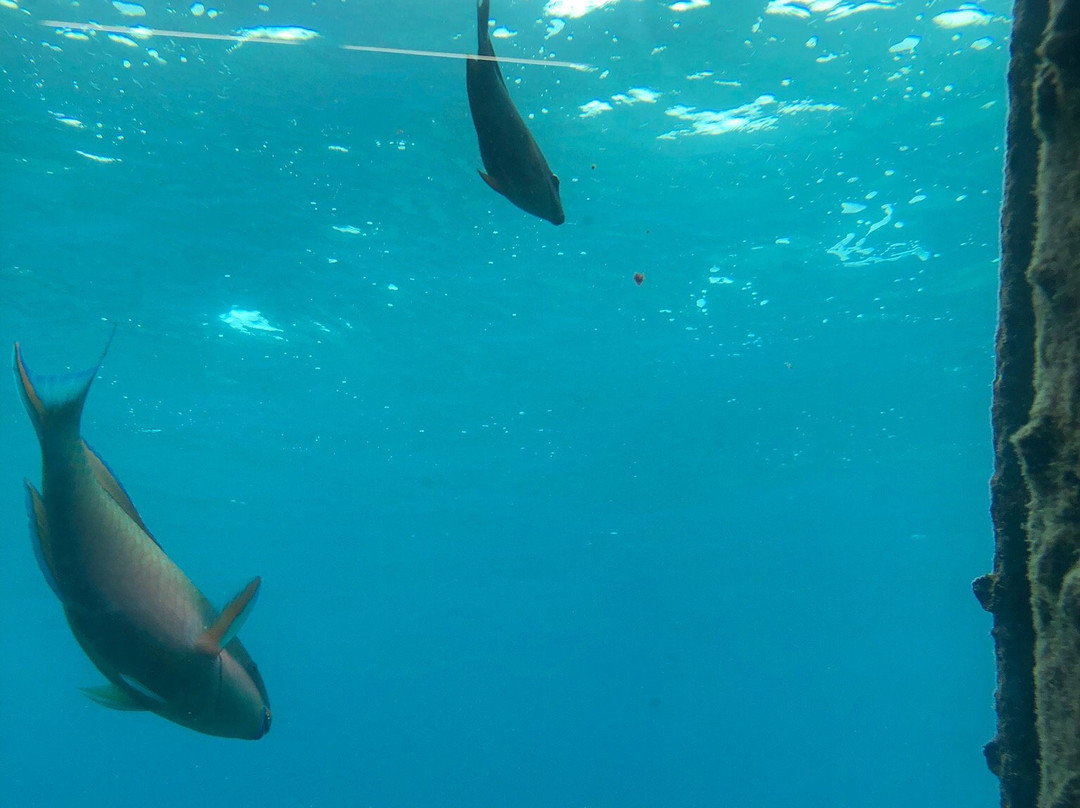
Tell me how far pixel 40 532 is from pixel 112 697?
1.76 ft

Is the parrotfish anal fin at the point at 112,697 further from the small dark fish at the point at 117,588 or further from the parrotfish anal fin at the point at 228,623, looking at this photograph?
the parrotfish anal fin at the point at 228,623

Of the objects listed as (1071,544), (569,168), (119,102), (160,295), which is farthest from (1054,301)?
(160,295)

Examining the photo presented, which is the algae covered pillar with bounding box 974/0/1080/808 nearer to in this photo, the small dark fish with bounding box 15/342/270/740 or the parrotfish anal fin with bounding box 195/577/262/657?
the parrotfish anal fin with bounding box 195/577/262/657

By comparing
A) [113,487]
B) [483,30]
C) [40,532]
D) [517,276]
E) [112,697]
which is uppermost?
[517,276]

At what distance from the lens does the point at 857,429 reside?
3009 cm

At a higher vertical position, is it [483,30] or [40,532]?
[483,30]

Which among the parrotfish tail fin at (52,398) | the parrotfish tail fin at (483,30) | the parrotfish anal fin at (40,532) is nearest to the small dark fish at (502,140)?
the parrotfish tail fin at (483,30)

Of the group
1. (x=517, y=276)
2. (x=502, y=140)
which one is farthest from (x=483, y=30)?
(x=517, y=276)

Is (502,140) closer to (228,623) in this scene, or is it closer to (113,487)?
(113,487)

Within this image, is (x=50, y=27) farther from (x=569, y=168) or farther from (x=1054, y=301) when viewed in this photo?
(x=1054, y=301)

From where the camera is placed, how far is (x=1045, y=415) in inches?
69.3

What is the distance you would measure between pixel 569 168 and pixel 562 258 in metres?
3.59

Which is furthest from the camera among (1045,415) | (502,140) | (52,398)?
(502,140)

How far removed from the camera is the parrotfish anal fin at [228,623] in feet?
4.92
